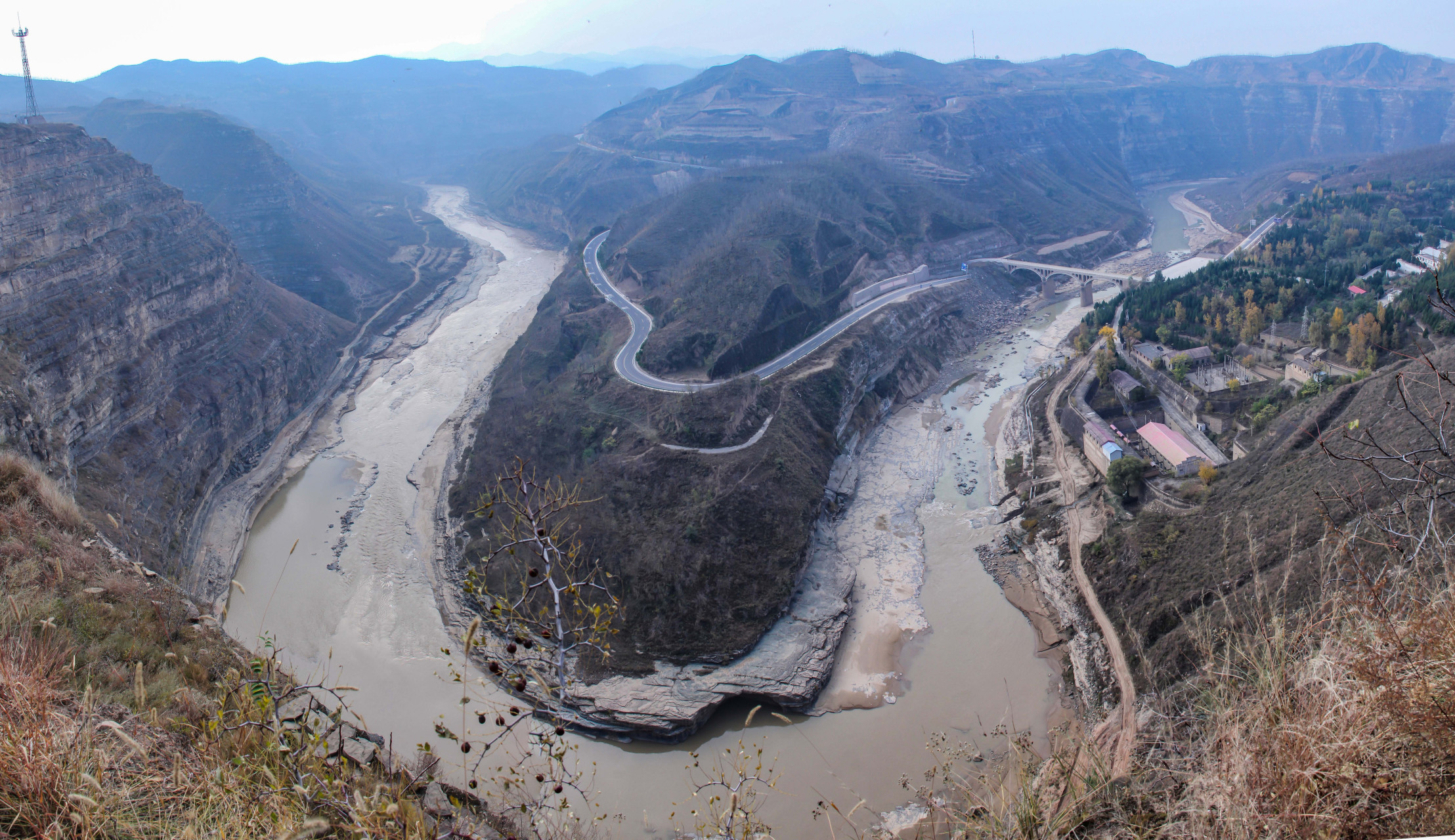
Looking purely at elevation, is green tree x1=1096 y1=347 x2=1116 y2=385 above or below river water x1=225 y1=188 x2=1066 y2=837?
above

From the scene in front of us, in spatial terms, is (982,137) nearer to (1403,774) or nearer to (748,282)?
(748,282)

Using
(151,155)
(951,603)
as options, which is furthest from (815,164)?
(151,155)

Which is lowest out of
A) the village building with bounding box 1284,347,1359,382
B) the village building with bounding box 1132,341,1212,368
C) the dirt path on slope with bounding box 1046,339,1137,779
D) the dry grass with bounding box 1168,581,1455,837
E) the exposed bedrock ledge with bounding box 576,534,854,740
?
the exposed bedrock ledge with bounding box 576,534,854,740

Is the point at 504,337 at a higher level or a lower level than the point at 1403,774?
lower

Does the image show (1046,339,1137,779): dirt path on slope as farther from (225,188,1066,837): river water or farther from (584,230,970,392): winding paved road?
(584,230,970,392): winding paved road

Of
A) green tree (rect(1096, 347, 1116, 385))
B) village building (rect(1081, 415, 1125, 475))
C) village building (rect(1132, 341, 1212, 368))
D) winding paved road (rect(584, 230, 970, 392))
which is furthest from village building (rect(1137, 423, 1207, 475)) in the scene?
winding paved road (rect(584, 230, 970, 392))

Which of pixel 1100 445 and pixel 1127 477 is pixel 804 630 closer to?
pixel 1127 477

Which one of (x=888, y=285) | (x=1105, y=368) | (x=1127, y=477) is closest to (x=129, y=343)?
(x=888, y=285)
